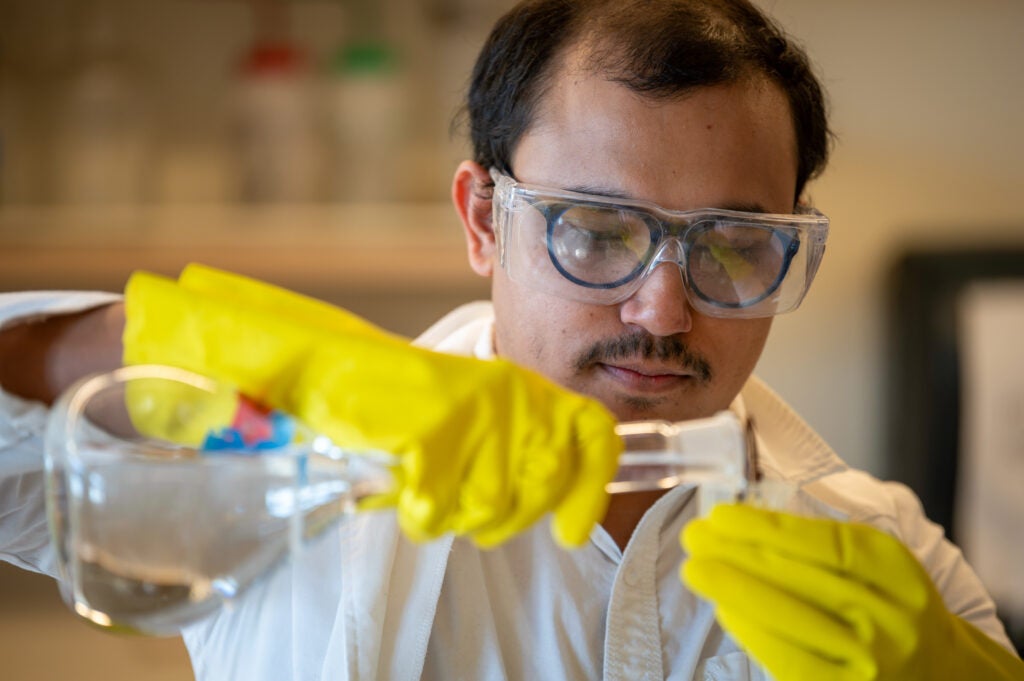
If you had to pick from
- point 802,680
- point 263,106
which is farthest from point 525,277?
point 263,106

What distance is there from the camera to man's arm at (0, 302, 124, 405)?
918 millimetres

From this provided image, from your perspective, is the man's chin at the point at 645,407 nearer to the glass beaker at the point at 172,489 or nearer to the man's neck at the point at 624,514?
the man's neck at the point at 624,514

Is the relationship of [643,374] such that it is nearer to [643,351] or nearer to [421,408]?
[643,351]

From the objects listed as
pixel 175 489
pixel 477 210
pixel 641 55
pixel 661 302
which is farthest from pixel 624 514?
pixel 175 489

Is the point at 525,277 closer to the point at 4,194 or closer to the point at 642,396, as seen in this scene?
the point at 642,396

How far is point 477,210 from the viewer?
1.33 m

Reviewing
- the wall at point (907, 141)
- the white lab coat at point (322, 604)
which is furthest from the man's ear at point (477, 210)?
the wall at point (907, 141)

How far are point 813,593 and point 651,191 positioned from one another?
A: 42cm

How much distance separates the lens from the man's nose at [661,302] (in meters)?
1.05

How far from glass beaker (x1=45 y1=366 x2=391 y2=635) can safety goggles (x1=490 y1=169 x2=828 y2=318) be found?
0.39 metres

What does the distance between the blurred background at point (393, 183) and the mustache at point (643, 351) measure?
0.76 m

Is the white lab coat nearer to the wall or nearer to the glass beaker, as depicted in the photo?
the glass beaker

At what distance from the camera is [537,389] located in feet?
2.59

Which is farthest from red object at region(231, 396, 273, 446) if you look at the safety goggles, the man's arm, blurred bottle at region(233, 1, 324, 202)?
blurred bottle at region(233, 1, 324, 202)
